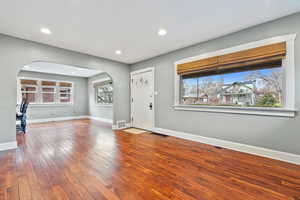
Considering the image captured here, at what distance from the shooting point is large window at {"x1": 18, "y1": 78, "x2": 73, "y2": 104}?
634 cm

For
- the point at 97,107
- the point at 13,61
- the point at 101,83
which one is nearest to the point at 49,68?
the point at 101,83

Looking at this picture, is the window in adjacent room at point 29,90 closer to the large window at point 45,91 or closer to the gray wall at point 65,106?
the large window at point 45,91

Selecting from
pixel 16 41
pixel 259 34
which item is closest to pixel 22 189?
pixel 16 41

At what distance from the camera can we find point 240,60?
275 centimetres

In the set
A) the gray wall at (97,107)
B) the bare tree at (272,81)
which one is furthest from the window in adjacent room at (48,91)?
the bare tree at (272,81)

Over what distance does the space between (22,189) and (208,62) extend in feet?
12.7

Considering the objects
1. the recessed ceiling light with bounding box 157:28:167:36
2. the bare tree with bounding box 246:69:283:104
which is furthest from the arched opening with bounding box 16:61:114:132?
the bare tree with bounding box 246:69:283:104

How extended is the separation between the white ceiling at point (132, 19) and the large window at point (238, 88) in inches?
36.7

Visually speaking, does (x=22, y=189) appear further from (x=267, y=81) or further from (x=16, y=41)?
(x=267, y=81)

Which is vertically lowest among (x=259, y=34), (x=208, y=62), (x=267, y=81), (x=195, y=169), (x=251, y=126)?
(x=195, y=169)

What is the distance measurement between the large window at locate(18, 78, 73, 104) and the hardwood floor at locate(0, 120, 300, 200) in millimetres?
4791

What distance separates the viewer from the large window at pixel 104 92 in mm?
6711

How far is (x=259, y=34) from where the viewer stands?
2.57 meters

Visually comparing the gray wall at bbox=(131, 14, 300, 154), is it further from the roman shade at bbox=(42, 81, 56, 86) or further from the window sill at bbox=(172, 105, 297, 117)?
the roman shade at bbox=(42, 81, 56, 86)
